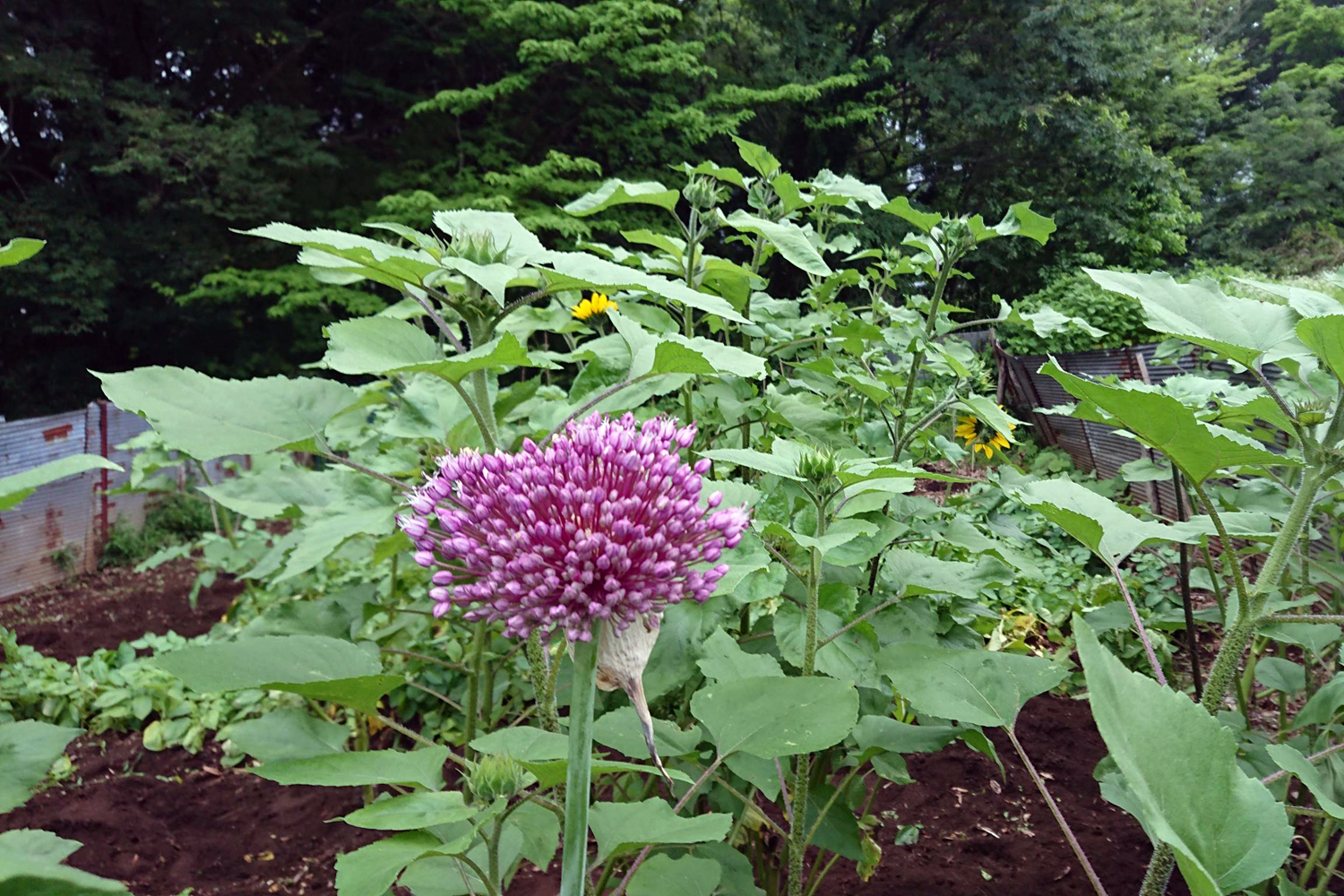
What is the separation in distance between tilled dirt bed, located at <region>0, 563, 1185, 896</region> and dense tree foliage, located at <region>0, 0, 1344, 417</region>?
29.6 feet

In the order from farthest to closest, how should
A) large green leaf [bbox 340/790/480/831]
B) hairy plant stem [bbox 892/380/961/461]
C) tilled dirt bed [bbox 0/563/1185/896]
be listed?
tilled dirt bed [bbox 0/563/1185/896] < hairy plant stem [bbox 892/380/961/461] < large green leaf [bbox 340/790/480/831]

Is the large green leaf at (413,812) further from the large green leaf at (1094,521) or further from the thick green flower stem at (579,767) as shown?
the large green leaf at (1094,521)

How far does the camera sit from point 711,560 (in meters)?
0.71

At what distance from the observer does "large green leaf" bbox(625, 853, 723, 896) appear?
943 mm

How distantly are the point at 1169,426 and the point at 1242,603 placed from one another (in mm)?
266

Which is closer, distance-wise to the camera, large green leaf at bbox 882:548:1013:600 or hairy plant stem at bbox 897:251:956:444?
large green leaf at bbox 882:548:1013:600

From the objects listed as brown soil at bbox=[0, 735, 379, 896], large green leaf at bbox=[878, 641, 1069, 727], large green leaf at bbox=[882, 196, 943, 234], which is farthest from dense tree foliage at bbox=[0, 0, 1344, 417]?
large green leaf at bbox=[878, 641, 1069, 727]

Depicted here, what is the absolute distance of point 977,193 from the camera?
17.9 metres

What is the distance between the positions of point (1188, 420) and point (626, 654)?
0.71 meters

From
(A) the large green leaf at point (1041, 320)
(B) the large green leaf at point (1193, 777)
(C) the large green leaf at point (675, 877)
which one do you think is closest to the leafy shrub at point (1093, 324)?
(A) the large green leaf at point (1041, 320)

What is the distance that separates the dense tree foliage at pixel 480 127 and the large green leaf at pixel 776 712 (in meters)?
10.4

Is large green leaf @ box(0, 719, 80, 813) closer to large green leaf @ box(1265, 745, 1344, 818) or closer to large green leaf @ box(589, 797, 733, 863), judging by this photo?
large green leaf @ box(589, 797, 733, 863)

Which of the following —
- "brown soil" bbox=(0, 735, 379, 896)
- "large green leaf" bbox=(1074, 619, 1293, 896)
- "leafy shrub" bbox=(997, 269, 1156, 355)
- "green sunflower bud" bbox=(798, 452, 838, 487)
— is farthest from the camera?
"leafy shrub" bbox=(997, 269, 1156, 355)

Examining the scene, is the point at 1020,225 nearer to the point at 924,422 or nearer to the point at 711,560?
the point at 924,422
